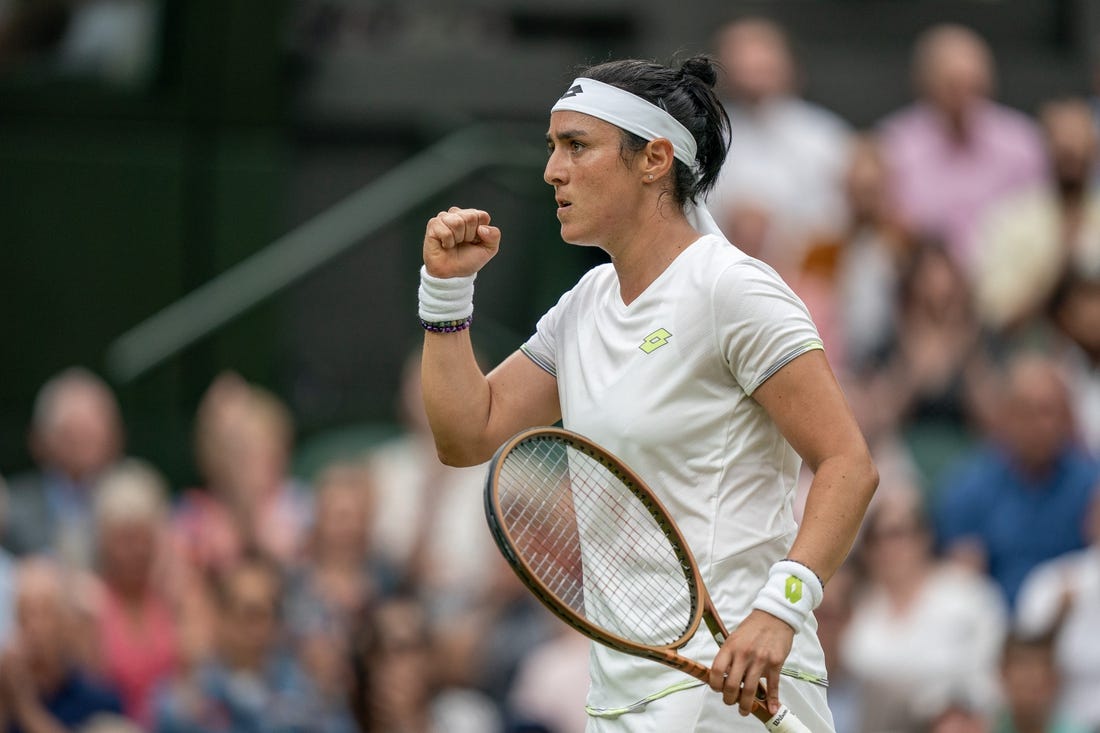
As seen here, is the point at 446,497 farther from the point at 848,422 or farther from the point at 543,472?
the point at 848,422

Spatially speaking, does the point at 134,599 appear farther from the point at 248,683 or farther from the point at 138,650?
the point at 248,683

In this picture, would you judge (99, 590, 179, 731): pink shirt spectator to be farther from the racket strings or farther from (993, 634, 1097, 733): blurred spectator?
the racket strings

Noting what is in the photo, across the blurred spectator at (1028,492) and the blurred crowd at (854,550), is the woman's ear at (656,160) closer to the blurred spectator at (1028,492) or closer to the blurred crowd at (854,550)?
the blurred crowd at (854,550)

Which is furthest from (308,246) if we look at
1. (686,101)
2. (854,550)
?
(686,101)

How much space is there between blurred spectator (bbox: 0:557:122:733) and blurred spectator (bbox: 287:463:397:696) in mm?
820

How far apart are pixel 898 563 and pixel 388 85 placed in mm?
4572

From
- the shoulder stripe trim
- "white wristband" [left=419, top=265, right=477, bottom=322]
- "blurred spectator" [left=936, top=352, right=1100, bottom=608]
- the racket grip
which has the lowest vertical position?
"blurred spectator" [left=936, top=352, right=1100, bottom=608]

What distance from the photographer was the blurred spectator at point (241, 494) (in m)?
8.30

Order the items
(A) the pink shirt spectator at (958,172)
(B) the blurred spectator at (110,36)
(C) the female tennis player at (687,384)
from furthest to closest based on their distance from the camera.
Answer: (B) the blurred spectator at (110,36)
(A) the pink shirt spectator at (958,172)
(C) the female tennis player at (687,384)

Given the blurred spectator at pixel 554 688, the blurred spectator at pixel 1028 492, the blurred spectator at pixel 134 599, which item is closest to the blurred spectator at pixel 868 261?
the blurred spectator at pixel 1028 492

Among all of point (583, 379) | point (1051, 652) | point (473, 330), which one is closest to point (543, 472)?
point (583, 379)

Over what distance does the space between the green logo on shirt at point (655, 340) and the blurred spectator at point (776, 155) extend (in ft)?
17.3

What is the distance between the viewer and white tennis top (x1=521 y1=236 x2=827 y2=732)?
380cm

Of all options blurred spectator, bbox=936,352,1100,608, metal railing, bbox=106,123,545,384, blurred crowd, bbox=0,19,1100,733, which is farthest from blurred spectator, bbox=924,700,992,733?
metal railing, bbox=106,123,545,384
